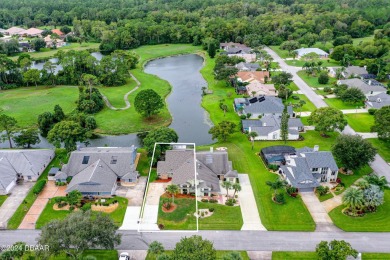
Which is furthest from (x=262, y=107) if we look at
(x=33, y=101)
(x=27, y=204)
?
(x=33, y=101)

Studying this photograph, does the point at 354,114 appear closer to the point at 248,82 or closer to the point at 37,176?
the point at 248,82

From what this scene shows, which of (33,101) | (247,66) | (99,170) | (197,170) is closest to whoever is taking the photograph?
(197,170)

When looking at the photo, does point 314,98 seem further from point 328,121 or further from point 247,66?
point 247,66

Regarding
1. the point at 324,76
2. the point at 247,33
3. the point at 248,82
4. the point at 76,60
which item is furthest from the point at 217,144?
the point at 247,33

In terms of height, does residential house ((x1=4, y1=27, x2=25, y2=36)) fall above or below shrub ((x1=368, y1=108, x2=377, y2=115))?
above

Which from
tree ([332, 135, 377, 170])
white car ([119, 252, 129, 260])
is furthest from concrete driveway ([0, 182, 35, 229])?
tree ([332, 135, 377, 170])

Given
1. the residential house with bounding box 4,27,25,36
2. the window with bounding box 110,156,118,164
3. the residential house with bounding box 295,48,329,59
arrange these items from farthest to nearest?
the residential house with bounding box 4,27,25,36
the residential house with bounding box 295,48,329,59
the window with bounding box 110,156,118,164

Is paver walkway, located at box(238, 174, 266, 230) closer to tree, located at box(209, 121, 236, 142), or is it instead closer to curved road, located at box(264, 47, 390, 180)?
tree, located at box(209, 121, 236, 142)
